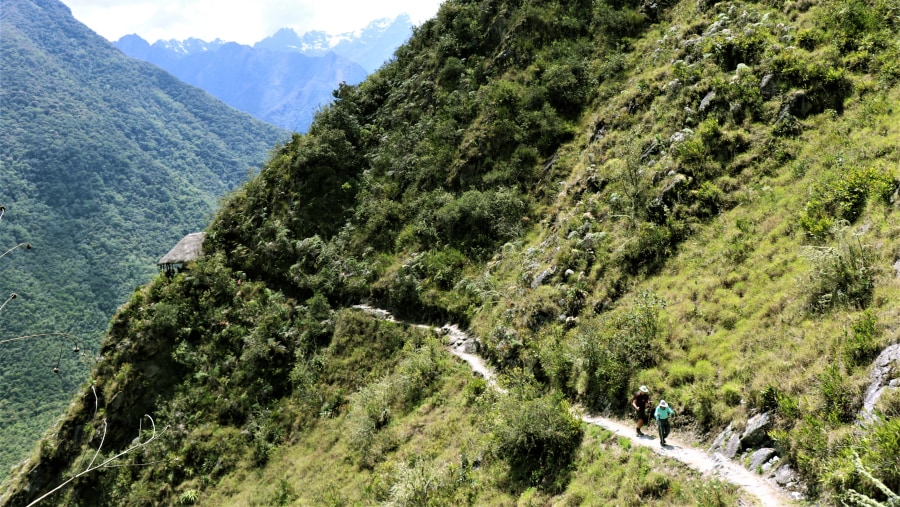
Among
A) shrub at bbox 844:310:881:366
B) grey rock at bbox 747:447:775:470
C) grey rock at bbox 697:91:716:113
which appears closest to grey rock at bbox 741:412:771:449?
grey rock at bbox 747:447:775:470

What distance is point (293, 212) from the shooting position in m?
34.8

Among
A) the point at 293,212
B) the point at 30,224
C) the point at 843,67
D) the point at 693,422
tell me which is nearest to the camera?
the point at 693,422

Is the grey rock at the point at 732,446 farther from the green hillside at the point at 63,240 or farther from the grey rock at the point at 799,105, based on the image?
the green hillside at the point at 63,240

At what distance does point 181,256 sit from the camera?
35.9 metres

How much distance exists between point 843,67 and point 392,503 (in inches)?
841

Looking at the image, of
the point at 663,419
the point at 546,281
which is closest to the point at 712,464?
the point at 663,419

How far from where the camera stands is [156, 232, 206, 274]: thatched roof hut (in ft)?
117

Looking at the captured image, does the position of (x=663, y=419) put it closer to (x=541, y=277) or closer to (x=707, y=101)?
(x=541, y=277)

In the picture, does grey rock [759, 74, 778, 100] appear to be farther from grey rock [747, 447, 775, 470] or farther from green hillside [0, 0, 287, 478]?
green hillside [0, 0, 287, 478]

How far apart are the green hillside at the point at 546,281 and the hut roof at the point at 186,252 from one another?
6.74ft

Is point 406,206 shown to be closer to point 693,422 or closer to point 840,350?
point 693,422

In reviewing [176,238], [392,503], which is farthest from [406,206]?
[176,238]

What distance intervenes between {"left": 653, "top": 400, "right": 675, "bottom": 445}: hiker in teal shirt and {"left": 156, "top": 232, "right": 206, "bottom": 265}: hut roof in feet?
113

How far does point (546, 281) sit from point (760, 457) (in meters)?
10.7
